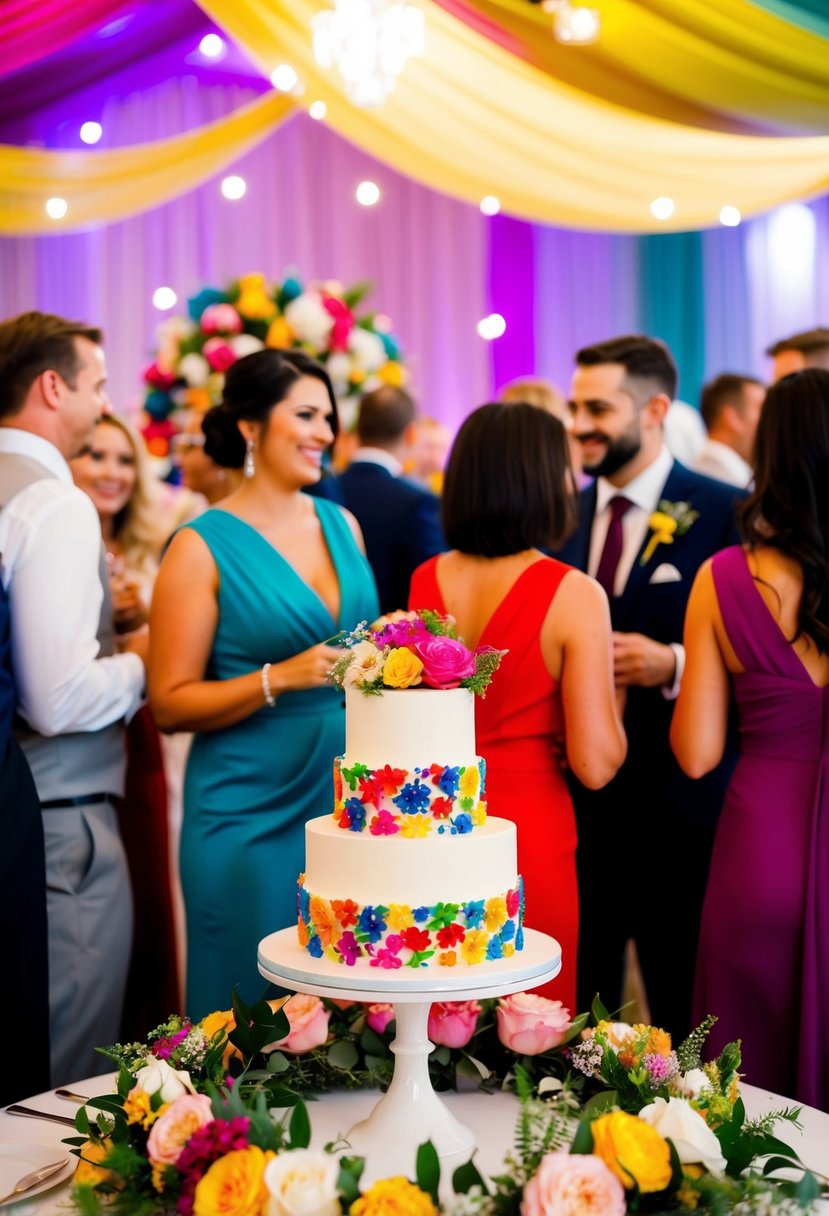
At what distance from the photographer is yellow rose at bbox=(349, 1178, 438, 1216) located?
4.95 ft

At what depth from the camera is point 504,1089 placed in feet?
6.93

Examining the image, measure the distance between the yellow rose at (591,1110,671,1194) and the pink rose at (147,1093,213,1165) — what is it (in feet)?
1.49

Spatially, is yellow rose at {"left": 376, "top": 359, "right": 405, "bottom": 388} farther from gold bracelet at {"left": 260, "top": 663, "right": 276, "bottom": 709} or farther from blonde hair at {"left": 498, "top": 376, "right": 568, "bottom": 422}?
gold bracelet at {"left": 260, "top": 663, "right": 276, "bottom": 709}

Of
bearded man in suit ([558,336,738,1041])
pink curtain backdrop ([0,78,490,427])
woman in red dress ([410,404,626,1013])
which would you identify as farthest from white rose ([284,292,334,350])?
pink curtain backdrop ([0,78,490,427])

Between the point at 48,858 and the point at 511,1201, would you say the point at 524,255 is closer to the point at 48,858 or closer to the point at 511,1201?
the point at 48,858

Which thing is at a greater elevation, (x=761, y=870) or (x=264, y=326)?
(x=264, y=326)

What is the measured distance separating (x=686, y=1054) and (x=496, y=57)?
2754 mm

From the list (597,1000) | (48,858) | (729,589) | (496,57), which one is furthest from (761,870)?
(496,57)

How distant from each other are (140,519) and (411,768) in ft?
9.60

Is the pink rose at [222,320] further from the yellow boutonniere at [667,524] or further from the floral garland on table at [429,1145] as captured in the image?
the floral garland on table at [429,1145]

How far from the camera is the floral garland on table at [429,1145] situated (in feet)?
5.08

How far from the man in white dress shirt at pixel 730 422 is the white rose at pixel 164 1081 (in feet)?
12.4

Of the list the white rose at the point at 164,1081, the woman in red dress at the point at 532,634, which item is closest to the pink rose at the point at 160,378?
the woman in red dress at the point at 532,634

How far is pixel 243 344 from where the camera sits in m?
4.88
